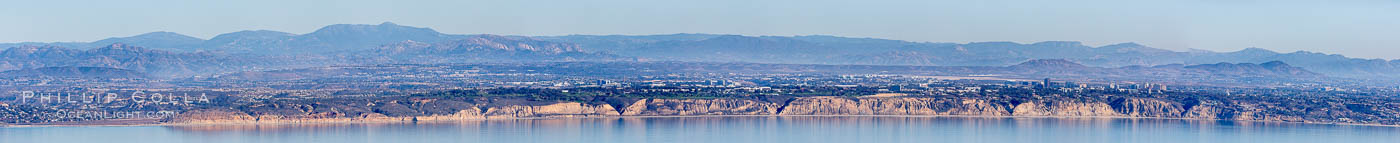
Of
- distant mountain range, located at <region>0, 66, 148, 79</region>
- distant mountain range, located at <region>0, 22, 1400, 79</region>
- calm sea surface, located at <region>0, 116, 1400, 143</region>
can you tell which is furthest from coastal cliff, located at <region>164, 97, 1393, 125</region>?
distant mountain range, located at <region>0, 22, 1400, 79</region>

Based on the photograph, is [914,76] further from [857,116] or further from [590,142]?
[590,142]

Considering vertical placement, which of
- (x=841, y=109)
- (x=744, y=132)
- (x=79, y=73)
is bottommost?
(x=744, y=132)

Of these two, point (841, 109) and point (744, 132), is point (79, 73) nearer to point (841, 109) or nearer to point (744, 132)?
point (841, 109)

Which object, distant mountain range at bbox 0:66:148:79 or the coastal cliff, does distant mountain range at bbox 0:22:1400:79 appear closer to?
distant mountain range at bbox 0:66:148:79

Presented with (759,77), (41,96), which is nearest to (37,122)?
(41,96)

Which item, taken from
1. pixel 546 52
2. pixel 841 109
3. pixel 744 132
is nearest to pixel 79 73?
pixel 546 52

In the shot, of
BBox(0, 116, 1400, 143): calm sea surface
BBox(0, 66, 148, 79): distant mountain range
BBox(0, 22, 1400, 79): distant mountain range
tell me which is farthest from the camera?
BBox(0, 22, 1400, 79): distant mountain range

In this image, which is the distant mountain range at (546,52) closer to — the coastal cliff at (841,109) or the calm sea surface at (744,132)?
the coastal cliff at (841,109)
